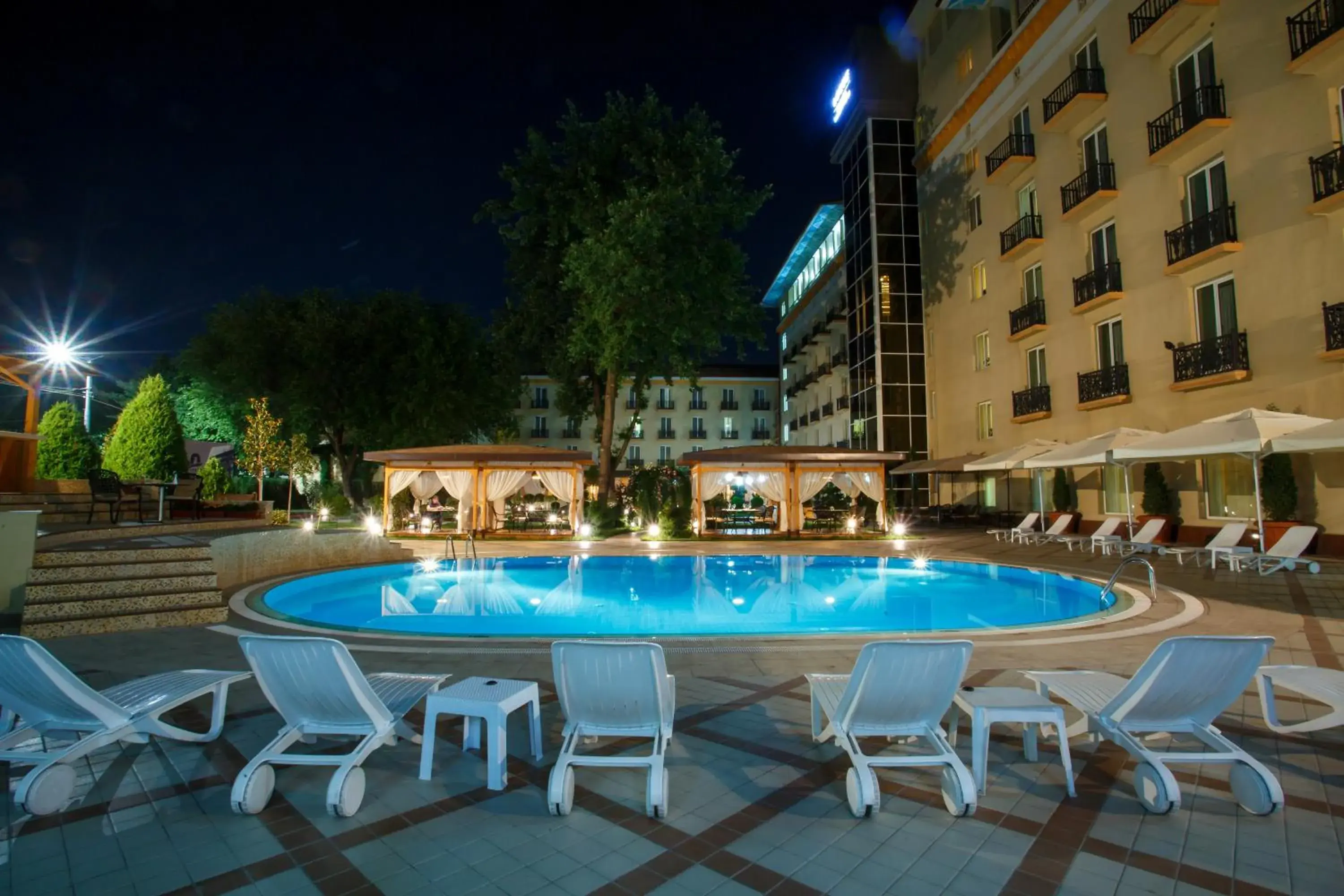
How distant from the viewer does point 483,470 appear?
1962 centimetres

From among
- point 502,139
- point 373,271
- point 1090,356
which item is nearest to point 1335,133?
point 1090,356

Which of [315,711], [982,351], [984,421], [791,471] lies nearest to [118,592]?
[315,711]

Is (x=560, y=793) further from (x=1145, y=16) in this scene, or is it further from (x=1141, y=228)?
(x=1145, y=16)

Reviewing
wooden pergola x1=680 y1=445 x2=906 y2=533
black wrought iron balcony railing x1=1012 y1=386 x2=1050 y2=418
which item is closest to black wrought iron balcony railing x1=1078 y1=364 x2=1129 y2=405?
black wrought iron balcony railing x1=1012 y1=386 x2=1050 y2=418

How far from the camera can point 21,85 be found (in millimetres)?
21391

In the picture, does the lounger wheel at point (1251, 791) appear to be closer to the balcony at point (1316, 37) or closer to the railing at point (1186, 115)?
the balcony at point (1316, 37)

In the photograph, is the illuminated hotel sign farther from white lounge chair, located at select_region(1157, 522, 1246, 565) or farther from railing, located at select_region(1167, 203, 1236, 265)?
white lounge chair, located at select_region(1157, 522, 1246, 565)

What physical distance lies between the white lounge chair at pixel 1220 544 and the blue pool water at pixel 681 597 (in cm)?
262

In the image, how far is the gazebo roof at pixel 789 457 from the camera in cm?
1914

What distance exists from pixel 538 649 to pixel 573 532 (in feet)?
44.1

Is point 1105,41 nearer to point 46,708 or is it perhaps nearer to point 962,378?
point 962,378

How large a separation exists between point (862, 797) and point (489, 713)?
170 cm

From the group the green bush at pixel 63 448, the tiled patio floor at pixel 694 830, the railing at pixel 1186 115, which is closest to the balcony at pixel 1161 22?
the railing at pixel 1186 115

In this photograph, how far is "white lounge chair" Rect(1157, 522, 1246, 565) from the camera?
1193 cm
